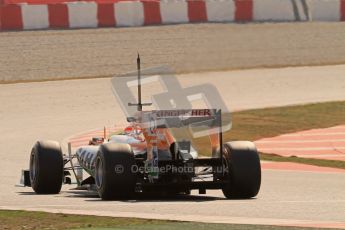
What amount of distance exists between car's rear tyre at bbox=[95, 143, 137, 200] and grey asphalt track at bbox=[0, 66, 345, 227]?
160mm

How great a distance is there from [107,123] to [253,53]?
34.3 ft

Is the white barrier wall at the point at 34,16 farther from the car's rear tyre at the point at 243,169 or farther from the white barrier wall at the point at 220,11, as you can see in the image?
the car's rear tyre at the point at 243,169

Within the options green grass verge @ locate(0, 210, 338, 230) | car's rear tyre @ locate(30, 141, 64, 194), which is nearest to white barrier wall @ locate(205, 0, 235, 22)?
car's rear tyre @ locate(30, 141, 64, 194)

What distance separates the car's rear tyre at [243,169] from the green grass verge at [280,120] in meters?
5.96

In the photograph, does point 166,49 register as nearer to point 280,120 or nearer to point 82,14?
point 82,14

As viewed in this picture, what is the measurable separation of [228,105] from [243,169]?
48.4 feet

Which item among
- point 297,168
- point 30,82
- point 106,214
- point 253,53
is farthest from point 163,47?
point 106,214

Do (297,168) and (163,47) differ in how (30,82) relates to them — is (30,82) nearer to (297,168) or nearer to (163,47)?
(163,47)

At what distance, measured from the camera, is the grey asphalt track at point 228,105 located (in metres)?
12.6

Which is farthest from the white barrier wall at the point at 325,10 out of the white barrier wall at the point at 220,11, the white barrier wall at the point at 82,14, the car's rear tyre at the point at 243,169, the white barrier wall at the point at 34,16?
the car's rear tyre at the point at 243,169

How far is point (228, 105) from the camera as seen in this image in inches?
1130

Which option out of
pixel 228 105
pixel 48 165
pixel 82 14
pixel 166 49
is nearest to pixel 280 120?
pixel 228 105

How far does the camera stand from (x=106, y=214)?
1241cm

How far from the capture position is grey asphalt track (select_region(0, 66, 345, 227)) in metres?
12.6
